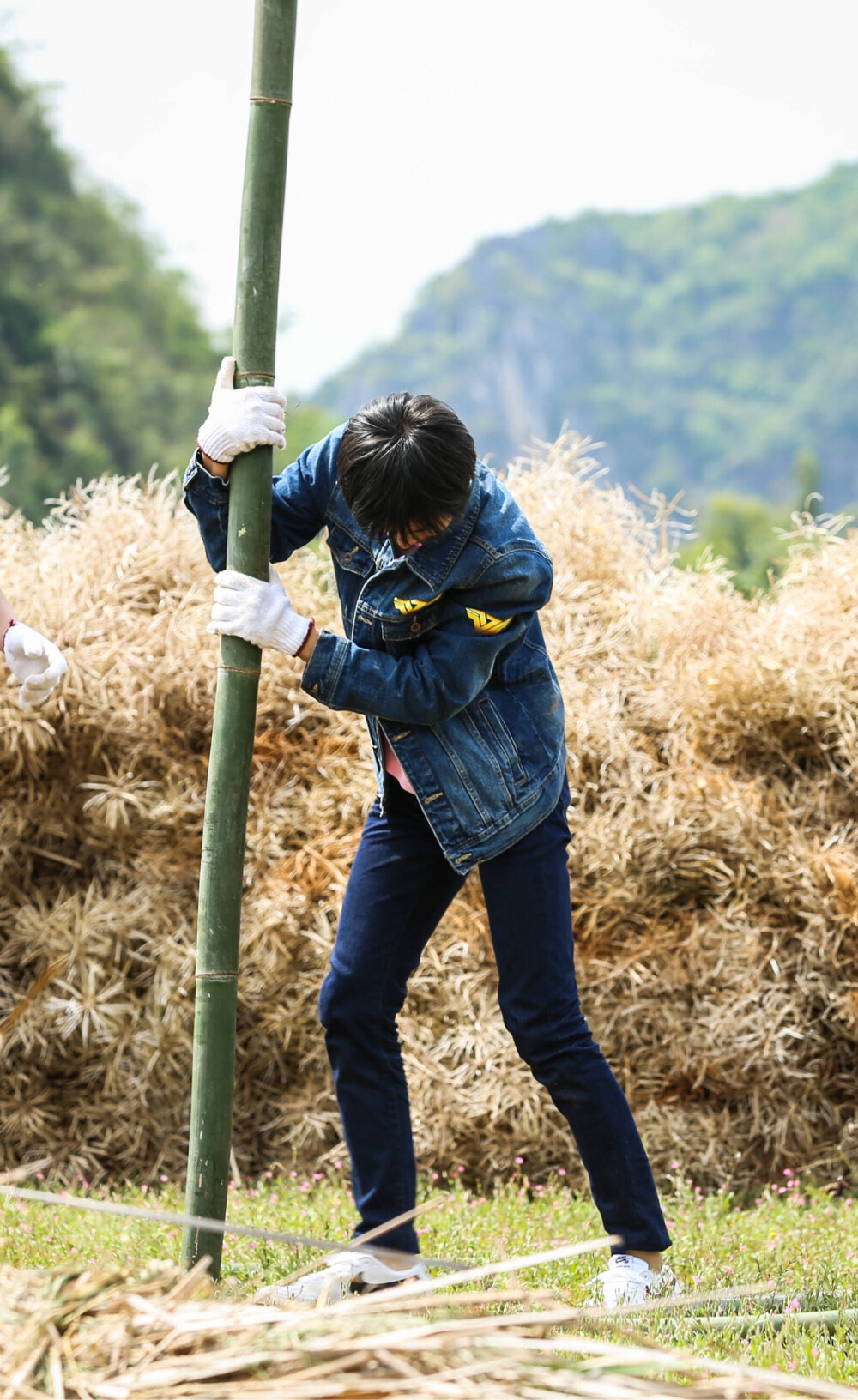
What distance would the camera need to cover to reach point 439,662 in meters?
2.51

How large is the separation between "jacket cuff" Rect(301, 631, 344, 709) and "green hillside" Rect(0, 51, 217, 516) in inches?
1138

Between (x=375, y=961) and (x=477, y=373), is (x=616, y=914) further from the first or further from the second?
(x=477, y=373)

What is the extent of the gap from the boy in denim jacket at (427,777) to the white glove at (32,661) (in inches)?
16.6

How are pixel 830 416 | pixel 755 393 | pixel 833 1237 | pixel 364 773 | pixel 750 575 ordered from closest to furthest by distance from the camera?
pixel 833 1237, pixel 364 773, pixel 750 575, pixel 830 416, pixel 755 393

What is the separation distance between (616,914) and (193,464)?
1.97 m

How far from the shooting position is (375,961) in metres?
2.69

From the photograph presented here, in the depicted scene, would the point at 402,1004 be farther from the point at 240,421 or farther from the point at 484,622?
the point at 240,421

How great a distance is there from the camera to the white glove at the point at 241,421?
8.25 ft

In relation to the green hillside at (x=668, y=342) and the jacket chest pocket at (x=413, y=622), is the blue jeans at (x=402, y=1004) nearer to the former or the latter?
the jacket chest pocket at (x=413, y=622)

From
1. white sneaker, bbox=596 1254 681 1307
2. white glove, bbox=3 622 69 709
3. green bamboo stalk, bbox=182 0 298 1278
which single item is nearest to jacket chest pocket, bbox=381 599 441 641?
green bamboo stalk, bbox=182 0 298 1278

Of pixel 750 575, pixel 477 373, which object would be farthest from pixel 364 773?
pixel 477 373

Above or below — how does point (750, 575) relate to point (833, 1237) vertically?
above

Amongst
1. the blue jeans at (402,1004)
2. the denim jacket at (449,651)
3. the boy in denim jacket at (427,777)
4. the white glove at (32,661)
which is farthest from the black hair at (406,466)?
the white glove at (32,661)

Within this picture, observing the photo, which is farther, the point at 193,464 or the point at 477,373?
the point at 477,373
